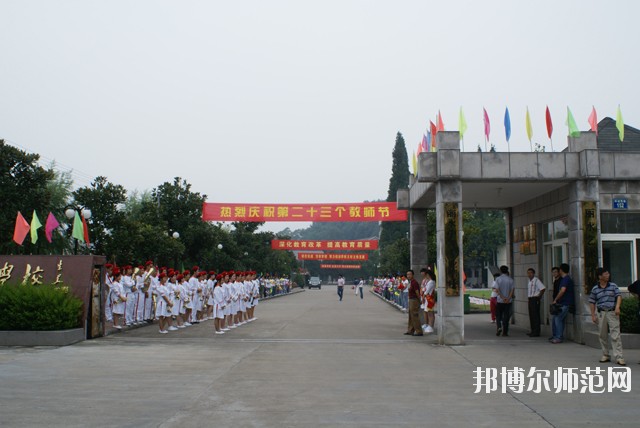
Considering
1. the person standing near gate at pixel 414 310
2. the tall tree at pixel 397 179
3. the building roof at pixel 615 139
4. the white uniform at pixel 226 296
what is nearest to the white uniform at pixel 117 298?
the white uniform at pixel 226 296

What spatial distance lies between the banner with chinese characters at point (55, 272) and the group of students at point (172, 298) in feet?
6.57

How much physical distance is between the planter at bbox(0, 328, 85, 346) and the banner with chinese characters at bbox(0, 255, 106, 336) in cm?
98

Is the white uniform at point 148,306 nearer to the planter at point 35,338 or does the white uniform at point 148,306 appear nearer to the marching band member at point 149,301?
the marching band member at point 149,301

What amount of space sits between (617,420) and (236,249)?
104 ft

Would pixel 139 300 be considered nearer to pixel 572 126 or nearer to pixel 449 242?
pixel 449 242

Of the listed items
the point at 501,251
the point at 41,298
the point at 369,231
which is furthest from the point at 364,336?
the point at 369,231

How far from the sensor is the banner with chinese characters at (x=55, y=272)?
45.8ft

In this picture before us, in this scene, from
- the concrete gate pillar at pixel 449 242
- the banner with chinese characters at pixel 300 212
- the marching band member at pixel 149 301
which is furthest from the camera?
the banner with chinese characters at pixel 300 212

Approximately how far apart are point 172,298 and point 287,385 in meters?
8.89

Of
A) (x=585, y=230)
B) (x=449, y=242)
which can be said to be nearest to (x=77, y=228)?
(x=449, y=242)

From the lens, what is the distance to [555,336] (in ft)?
43.9

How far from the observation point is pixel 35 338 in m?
12.8

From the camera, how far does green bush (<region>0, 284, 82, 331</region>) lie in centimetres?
1291

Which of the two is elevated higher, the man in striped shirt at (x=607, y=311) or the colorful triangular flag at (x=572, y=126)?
the colorful triangular flag at (x=572, y=126)
